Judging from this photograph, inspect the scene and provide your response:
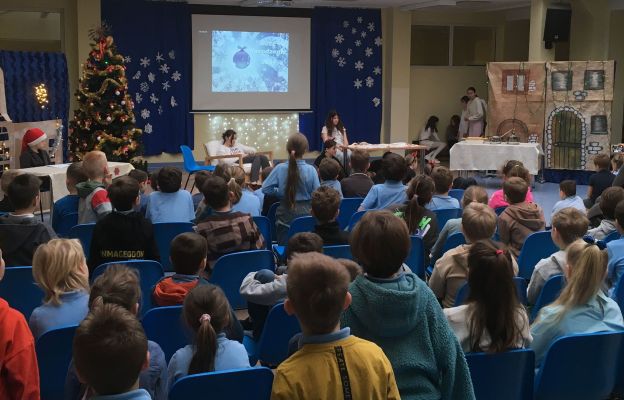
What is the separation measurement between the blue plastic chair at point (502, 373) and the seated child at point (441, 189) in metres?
2.94

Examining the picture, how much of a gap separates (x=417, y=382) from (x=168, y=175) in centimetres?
368

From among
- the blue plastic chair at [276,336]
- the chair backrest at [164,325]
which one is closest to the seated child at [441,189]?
the blue plastic chair at [276,336]

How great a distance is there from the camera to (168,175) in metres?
5.48

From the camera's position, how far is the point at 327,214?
4512mm

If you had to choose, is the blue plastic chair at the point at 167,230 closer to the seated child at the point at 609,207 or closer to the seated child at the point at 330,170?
the seated child at the point at 330,170

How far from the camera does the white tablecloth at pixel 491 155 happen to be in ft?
37.2

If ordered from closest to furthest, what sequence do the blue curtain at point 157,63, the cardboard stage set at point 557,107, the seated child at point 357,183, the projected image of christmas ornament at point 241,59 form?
the seated child at point 357,183
the cardboard stage set at point 557,107
the blue curtain at point 157,63
the projected image of christmas ornament at point 241,59

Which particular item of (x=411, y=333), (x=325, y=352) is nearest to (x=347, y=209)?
(x=411, y=333)

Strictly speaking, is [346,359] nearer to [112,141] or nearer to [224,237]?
[224,237]

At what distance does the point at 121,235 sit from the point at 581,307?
250 cm

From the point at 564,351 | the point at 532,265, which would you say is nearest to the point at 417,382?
the point at 564,351

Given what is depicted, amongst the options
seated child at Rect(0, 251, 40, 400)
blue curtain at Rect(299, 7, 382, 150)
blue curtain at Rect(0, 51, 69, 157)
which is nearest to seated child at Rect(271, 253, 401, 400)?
seated child at Rect(0, 251, 40, 400)

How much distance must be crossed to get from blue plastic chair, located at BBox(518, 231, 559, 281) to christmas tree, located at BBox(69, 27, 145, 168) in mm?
7632

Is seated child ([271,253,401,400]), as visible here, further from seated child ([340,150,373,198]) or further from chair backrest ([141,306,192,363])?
seated child ([340,150,373,198])
